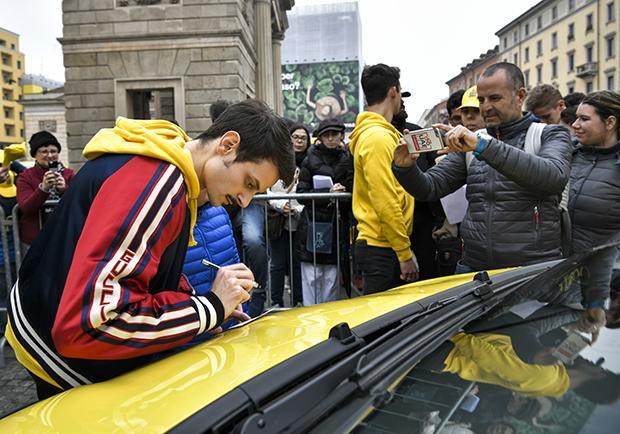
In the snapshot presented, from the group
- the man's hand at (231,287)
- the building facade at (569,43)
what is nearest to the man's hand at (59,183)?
the man's hand at (231,287)

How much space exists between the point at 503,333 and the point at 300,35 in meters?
46.0

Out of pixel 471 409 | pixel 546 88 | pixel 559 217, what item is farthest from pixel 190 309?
pixel 546 88

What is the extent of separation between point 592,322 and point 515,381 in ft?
1.37

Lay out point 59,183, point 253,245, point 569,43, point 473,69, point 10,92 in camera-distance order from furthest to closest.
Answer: point 10,92
point 473,69
point 569,43
point 59,183
point 253,245

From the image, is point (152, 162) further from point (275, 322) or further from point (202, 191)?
point (275, 322)

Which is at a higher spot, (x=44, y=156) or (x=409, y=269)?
(x=44, y=156)

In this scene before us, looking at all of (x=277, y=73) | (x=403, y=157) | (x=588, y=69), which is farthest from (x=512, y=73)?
(x=588, y=69)

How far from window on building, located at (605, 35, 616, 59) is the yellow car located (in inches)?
2319

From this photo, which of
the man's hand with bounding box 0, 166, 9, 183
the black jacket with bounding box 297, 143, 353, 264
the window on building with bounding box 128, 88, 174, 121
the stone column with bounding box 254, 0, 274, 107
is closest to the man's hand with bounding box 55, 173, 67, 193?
the man's hand with bounding box 0, 166, 9, 183

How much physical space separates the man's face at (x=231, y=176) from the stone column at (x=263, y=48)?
1986 cm

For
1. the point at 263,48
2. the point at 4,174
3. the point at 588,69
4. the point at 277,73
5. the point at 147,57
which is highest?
the point at 588,69

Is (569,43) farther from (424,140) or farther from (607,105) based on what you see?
(424,140)

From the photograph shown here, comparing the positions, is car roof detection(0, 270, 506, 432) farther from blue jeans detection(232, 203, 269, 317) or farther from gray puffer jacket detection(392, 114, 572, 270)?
blue jeans detection(232, 203, 269, 317)

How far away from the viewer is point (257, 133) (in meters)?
1.58
